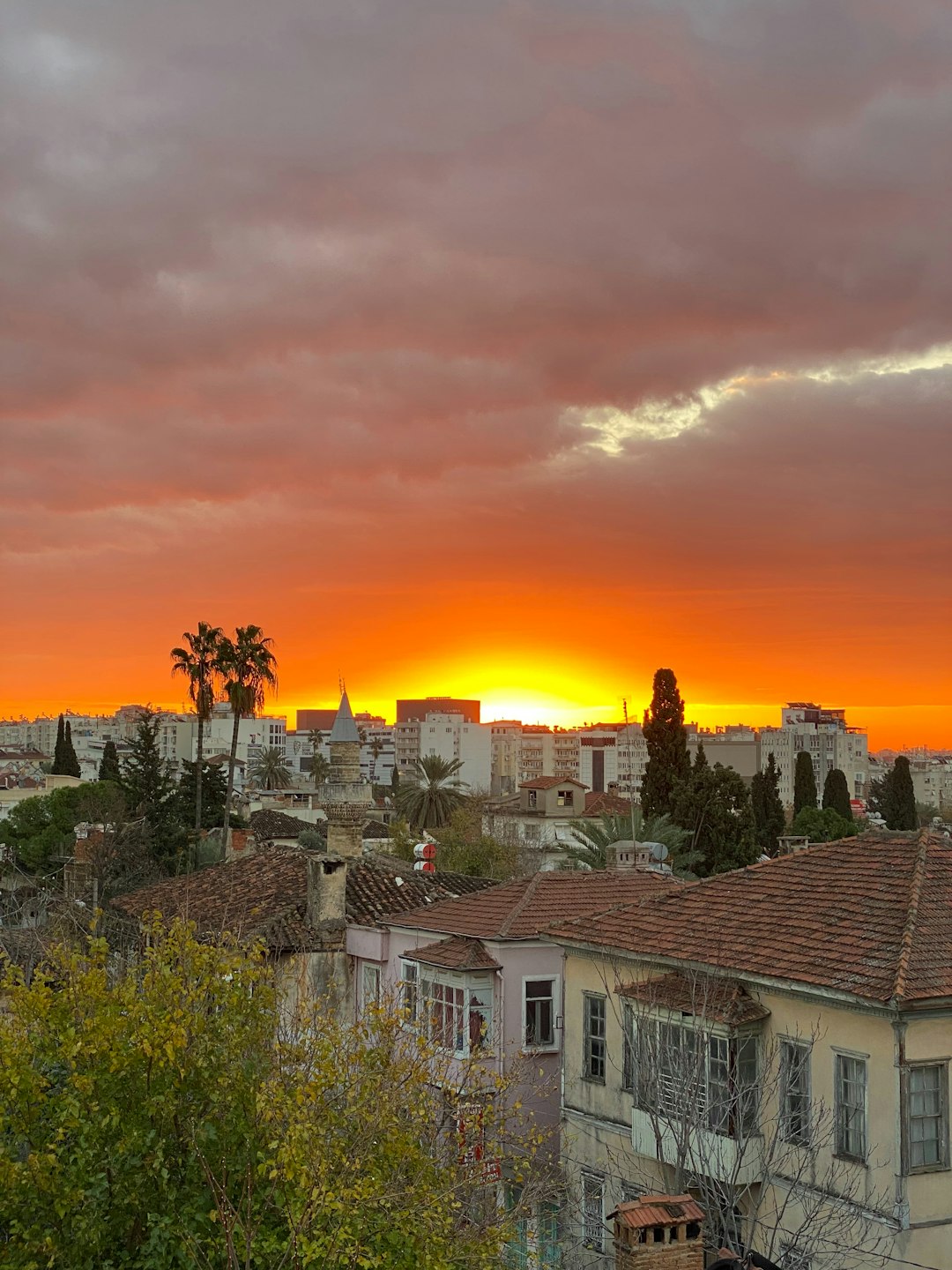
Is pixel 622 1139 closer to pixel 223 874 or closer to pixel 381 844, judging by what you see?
pixel 223 874

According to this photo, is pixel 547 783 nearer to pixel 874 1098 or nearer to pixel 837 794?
pixel 837 794

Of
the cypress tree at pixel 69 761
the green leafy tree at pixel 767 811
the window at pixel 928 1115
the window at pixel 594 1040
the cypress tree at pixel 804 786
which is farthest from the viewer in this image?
the cypress tree at pixel 804 786

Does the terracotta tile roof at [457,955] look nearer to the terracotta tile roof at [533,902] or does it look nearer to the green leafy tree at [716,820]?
the terracotta tile roof at [533,902]

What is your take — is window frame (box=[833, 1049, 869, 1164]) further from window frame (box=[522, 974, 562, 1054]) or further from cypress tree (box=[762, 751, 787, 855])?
cypress tree (box=[762, 751, 787, 855])

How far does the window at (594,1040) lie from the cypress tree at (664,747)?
40798mm

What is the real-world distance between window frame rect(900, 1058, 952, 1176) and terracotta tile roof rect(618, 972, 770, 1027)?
7.58 ft

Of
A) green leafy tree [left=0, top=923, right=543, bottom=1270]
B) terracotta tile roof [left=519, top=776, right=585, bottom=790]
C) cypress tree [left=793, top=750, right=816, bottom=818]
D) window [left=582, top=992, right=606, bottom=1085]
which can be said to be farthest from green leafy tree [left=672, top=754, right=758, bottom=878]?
green leafy tree [left=0, top=923, right=543, bottom=1270]

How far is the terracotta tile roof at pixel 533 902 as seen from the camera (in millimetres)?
23734

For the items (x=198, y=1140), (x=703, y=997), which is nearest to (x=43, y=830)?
(x=703, y=997)

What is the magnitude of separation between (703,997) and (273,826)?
51731mm

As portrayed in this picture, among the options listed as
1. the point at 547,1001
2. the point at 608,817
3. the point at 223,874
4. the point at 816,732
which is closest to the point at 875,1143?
the point at 547,1001

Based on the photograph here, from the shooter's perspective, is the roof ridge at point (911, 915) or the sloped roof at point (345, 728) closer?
the roof ridge at point (911, 915)

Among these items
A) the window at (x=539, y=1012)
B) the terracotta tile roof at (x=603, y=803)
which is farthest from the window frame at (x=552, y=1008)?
the terracotta tile roof at (x=603, y=803)

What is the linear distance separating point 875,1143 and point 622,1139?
16.5ft
